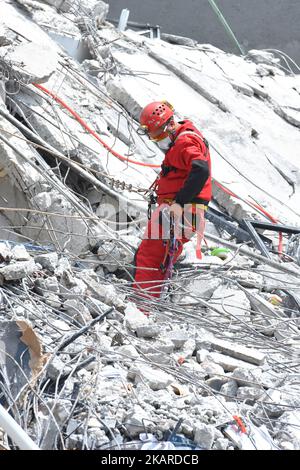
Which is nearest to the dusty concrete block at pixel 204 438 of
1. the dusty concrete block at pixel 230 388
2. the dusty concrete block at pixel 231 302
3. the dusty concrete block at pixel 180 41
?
the dusty concrete block at pixel 230 388

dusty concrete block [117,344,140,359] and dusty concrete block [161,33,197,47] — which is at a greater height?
dusty concrete block [117,344,140,359]

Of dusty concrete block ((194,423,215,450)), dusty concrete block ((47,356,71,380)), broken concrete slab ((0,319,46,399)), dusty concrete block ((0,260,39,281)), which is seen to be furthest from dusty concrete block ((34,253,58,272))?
dusty concrete block ((194,423,215,450))

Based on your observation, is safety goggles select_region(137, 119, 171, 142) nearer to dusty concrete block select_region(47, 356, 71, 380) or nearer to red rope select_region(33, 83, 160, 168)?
red rope select_region(33, 83, 160, 168)

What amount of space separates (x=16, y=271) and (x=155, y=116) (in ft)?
7.03

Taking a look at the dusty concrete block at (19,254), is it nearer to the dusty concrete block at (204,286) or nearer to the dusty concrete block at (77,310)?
the dusty concrete block at (77,310)

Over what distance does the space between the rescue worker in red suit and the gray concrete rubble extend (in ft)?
0.86

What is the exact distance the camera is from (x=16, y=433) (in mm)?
4098

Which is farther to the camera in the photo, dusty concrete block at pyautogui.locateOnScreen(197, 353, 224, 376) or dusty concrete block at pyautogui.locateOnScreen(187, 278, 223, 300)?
dusty concrete block at pyautogui.locateOnScreen(187, 278, 223, 300)

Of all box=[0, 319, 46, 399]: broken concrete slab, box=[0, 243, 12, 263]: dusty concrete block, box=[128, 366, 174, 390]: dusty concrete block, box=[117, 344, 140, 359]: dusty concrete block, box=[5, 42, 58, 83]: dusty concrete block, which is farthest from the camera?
box=[5, 42, 58, 83]: dusty concrete block

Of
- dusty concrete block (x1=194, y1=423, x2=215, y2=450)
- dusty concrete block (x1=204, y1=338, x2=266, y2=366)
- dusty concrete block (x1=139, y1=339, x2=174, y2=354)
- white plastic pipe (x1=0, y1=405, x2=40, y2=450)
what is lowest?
dusty concrete block (x1=204, y1=338, x2=266, y2=366)

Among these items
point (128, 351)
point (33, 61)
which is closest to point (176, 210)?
point (128, 351)

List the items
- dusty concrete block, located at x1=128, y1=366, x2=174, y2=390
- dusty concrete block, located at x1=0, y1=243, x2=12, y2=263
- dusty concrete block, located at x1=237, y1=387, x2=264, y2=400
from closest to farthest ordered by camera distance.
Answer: dusty concrete block, located at x1=128, y1=366, x2=174, y2=390 → dusty concrete block, located at x1=237, y1=387, x2=264, y2=400 → dusty concrete block, located at x1=0, y1=243, x2=12, y2=263

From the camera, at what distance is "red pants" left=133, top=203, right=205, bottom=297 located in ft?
24.1
